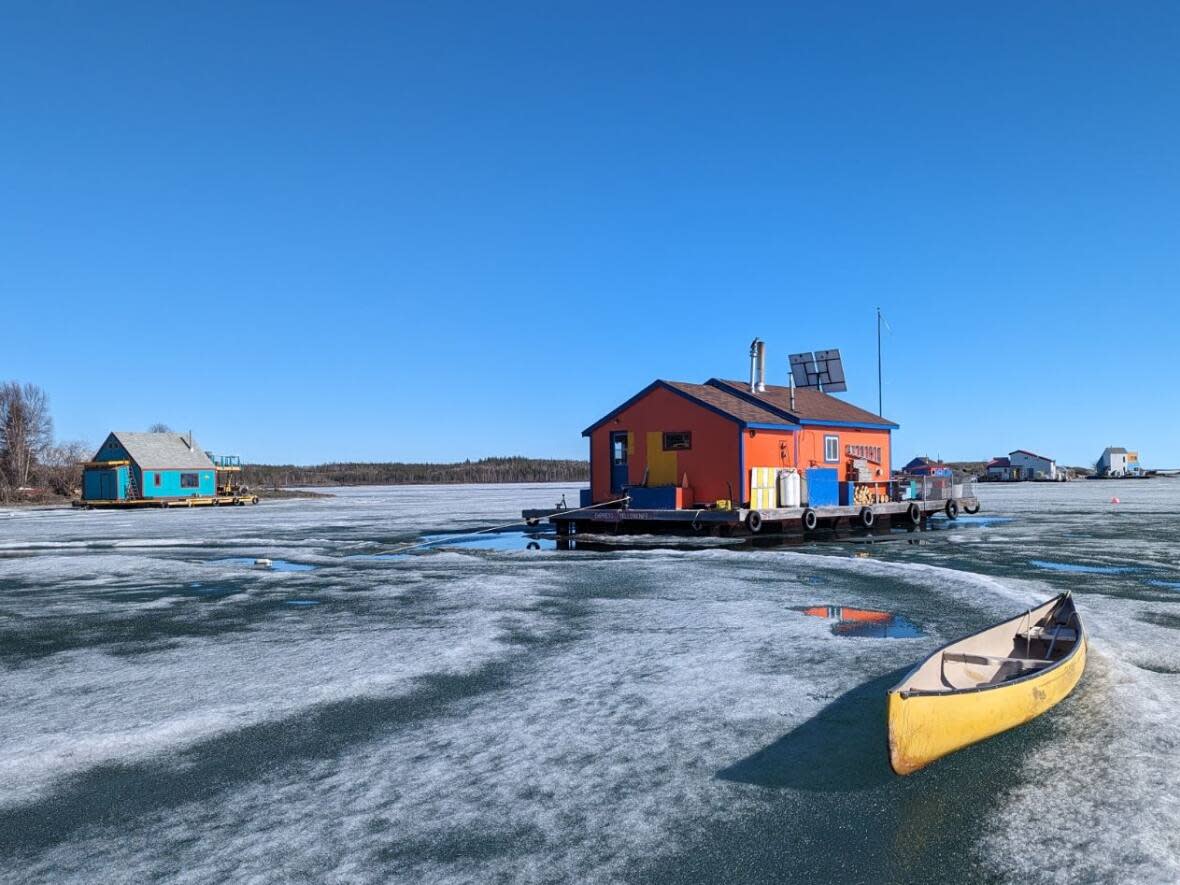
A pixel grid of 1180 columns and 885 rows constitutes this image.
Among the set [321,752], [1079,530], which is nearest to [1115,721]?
[321,752]

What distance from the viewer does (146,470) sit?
5903cm

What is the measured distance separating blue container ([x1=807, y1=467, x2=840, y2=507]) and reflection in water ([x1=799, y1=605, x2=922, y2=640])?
1695 cm

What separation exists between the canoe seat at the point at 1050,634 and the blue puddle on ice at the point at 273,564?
15004 millimetres

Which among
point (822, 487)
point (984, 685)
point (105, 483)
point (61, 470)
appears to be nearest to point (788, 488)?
point (822, 487)

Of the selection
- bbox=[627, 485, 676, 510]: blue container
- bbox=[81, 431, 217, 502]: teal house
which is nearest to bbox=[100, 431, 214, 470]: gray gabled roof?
bbox=[81, 431, 217, 502]: teal house

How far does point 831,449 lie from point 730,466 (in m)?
6.48

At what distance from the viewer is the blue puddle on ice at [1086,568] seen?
17.2 metres

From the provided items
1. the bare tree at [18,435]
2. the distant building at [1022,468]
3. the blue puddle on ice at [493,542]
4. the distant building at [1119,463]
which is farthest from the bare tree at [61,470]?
the distant building at [1119,463]

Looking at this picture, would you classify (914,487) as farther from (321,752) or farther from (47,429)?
(47,429)

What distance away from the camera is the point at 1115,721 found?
7402mm

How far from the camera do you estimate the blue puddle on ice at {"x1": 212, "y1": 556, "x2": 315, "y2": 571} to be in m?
20.3

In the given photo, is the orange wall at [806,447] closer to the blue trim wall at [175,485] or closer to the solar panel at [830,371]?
the solar panel at [830,371]

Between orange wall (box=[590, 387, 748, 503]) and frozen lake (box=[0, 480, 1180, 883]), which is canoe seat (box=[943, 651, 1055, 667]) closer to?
frozen lake (box=[0, 480, 1180, 883])

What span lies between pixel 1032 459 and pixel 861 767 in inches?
5318
